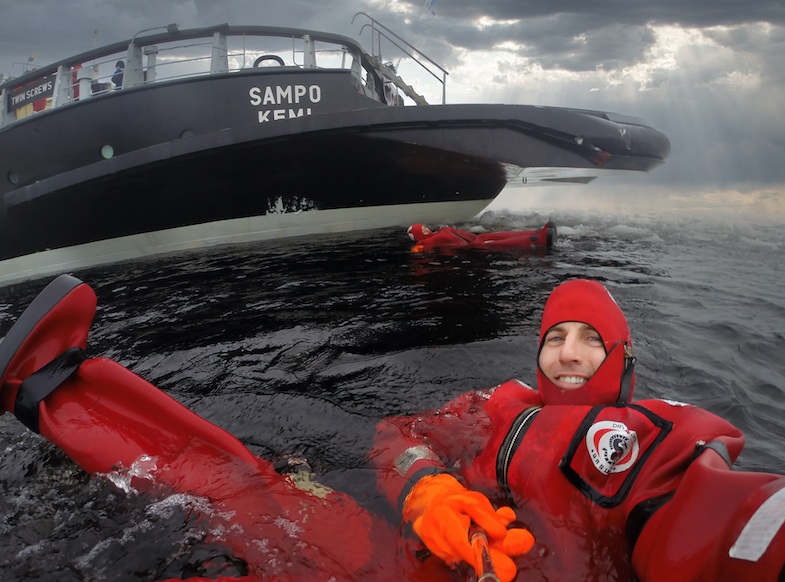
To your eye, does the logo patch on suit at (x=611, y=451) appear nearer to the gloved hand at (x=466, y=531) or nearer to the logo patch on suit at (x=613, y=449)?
the logo patch on suit at (x=613, y=449)

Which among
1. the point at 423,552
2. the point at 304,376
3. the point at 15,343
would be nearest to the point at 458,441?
the point at 423,552

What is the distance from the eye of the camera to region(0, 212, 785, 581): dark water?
1947 mm

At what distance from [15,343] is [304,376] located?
1592 mm

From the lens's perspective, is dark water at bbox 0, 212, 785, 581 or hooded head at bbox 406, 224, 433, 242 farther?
hooded head at bbox 406, 224, 433, 242

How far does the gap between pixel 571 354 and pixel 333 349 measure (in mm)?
2034

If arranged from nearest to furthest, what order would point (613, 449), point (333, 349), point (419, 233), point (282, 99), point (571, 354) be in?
point (613, 449)
point (571, 354)
point (333, 349)
point (282, 99)
point (419, 233)

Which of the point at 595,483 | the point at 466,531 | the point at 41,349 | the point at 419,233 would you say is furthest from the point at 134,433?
the point at 419,233

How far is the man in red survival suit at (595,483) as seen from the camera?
116 cm

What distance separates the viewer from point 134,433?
2.08 m

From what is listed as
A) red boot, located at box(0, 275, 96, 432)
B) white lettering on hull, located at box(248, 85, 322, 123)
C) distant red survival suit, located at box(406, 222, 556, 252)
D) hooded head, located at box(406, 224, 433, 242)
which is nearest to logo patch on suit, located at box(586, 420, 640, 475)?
red boot, located at box(0, 275, 96, 432)

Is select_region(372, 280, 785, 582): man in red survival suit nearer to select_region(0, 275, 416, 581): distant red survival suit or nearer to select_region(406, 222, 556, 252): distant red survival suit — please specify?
select_region(0, 275, 416, 581): distant red survival suit

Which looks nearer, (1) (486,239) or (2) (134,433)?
(2) (134,433)

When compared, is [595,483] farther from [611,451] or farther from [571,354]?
[571,354]

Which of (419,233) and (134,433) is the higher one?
(419,233)
